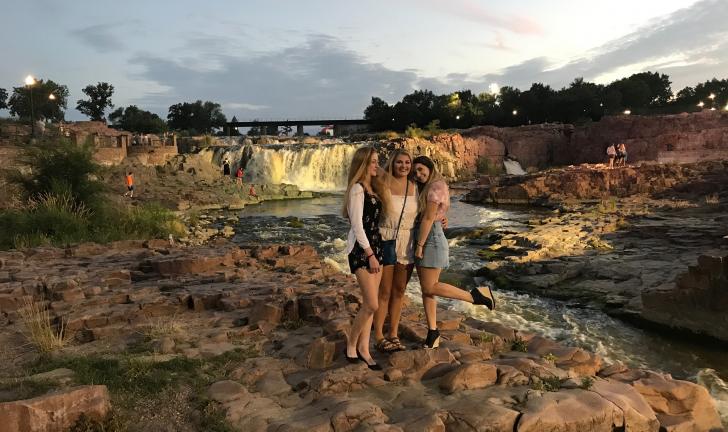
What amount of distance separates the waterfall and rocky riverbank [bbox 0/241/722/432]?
97.0 feet

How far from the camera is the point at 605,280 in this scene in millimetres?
10734

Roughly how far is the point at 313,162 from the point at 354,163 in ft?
109

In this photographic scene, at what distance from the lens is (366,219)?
4348mm

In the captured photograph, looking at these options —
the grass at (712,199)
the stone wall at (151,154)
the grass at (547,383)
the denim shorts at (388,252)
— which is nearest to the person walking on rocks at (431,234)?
the denim shorts at (388,252)

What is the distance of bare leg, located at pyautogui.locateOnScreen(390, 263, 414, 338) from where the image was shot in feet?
15.5

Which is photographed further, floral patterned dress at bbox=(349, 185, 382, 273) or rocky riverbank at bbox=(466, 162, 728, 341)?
rocky riverbank at bbox=(466, 162, 728, 341)

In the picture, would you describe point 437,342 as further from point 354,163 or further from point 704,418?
point 704,418

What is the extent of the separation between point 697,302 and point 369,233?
264 inches

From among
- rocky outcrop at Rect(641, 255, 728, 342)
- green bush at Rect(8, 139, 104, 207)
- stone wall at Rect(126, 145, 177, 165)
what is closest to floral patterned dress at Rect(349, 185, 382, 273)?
rocky outcrop at Rect(641, 255, 728, 342)

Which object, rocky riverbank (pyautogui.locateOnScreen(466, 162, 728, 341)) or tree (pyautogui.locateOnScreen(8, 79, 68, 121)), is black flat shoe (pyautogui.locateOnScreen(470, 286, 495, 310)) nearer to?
rocky riverbank (pyautogui.locateOnScreen(466, 162, 728, 341))

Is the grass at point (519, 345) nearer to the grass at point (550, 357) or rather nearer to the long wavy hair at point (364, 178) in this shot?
the grass at point (550, 357)

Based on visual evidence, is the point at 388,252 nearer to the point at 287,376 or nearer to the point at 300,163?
the point at 287,376

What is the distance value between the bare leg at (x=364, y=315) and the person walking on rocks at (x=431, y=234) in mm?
533

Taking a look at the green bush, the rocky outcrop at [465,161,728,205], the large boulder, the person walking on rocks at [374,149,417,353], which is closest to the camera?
the large boulder
